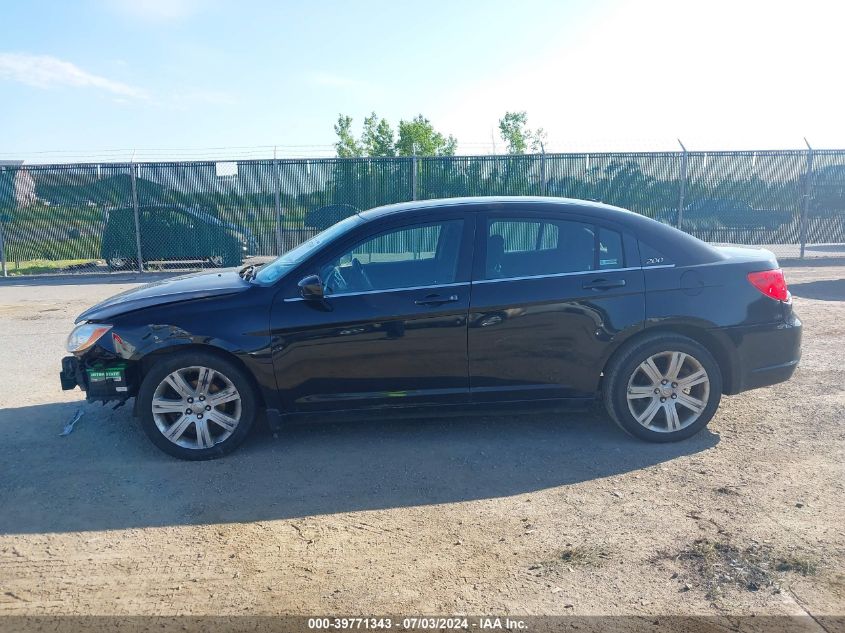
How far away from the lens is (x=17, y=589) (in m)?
3.18

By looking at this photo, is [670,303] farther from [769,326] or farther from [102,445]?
[102,445]

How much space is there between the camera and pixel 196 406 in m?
4.63

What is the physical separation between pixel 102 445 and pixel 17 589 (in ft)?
6.00

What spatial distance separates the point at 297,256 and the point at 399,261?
80 centimetres

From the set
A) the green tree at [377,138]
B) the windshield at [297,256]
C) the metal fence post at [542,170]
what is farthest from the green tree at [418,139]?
the windshield at [297,256]

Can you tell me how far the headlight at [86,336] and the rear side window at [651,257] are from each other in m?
3.67

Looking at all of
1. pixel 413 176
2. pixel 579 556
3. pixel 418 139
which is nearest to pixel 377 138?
pixel 418 139

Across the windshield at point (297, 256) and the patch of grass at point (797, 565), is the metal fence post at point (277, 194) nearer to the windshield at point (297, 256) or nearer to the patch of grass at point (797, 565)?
the windshield at point (297, 256)

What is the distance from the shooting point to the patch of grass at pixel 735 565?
124 inches

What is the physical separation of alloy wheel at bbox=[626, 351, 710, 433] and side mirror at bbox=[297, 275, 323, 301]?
2198 millimetres

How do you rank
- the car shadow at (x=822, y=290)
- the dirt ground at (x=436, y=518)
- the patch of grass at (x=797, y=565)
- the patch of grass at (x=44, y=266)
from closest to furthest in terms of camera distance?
the dirt ground at (x=436, y=518) < the patch of grass at (x=797, y=565) < the car shadow at (x=822, y=290) < the patch of grass at (x=44, y=266)

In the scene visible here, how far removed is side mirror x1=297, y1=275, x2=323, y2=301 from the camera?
4527 mm

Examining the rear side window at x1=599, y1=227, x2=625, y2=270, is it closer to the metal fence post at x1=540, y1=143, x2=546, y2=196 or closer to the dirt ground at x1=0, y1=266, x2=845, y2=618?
the dirt ground at x1=0, y1=266, x2=845, y2=618

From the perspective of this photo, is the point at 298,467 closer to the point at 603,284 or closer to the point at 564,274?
the point at 564,274
